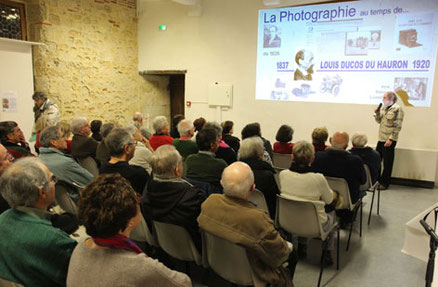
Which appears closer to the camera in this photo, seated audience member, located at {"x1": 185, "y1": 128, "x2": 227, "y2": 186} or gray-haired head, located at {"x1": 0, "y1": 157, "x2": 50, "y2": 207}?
gray-haired head, located at {"x1": 0, "y1": 157, "x2": 50, "y2": 207}

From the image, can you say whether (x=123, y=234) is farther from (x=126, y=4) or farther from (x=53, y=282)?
(x=126, y=4)

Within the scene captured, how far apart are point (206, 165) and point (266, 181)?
1.73ft

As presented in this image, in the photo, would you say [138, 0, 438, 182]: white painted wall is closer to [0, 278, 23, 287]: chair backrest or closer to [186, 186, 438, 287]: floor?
[186, 186, 438, 287]: floor

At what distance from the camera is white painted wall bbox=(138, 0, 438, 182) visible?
551cm

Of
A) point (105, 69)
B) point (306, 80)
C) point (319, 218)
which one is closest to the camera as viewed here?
point (319, 218)

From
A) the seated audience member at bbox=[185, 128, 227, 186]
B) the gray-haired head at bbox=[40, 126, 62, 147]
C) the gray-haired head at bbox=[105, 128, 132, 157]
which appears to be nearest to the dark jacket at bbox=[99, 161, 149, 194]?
the gray-haired head at bbox=[105, 128, 132, 157]

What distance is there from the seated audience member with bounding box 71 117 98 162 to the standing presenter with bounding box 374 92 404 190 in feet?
14.7

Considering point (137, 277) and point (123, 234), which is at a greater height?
point (123, 234)

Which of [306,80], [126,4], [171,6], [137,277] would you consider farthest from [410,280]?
[126,4]

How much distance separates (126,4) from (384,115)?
6.53 m

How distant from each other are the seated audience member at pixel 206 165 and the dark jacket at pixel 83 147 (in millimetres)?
1573

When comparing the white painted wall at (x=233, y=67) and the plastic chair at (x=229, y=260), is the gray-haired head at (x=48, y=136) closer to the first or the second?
the plastic chair at (x=229, y=260)

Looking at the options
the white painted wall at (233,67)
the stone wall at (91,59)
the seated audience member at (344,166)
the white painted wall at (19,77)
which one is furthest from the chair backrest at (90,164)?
the white painted wall at (233,67)

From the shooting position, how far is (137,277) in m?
1.08
